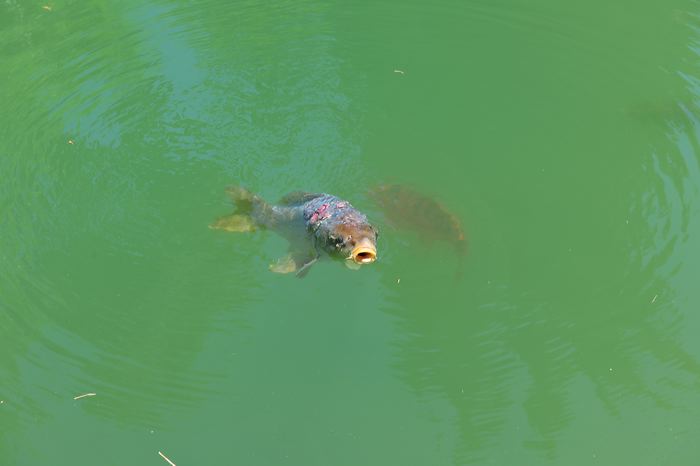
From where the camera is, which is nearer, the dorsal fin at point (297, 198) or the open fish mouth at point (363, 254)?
the open fish mouth at point (363, 254)

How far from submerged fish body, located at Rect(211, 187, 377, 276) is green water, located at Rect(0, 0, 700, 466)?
0.15 meters

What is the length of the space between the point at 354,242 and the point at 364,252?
0.09 metres

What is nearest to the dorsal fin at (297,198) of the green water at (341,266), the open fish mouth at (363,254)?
the green water at (341,266)

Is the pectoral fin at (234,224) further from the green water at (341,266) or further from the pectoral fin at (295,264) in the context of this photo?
the pectoral fin at (295,264)

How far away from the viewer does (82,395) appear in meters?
4.58

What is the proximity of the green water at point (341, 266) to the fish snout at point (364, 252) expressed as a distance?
401 millimetres

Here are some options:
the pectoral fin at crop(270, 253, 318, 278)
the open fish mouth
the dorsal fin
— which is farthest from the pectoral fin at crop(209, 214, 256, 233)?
the open fish mouth

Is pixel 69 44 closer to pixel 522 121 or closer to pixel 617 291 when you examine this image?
pixel 522 121

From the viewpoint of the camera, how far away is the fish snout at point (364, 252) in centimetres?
A: 467

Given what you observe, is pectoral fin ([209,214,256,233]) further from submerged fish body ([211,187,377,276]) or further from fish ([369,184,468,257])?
fish ([369,184,468,257])

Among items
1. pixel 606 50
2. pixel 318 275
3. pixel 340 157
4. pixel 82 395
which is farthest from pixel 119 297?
pixel 606 50

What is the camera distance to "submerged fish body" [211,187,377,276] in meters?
4.77

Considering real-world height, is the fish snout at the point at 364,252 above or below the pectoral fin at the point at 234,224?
above

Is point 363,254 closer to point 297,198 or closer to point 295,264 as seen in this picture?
point 295,264
